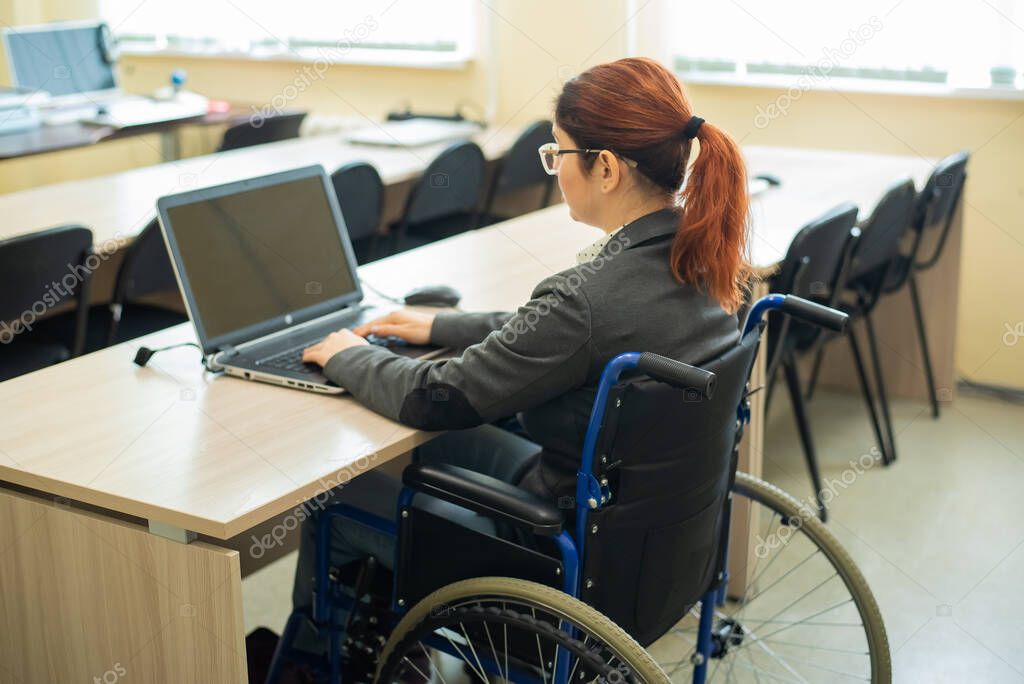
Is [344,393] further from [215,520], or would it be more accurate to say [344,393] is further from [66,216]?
[66,216]

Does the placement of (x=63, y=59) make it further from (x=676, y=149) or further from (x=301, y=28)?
(x=676, y=149)

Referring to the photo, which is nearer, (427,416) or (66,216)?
(427,416)

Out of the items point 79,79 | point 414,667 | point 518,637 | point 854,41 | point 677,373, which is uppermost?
point 854,41

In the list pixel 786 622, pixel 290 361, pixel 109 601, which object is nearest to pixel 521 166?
pixel 786 622

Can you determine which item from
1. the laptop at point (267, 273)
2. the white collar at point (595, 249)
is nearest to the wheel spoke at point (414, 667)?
the laptop at point (267, 273)

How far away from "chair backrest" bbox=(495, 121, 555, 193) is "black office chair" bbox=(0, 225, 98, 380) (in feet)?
5.46

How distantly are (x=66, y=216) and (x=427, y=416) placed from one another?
75.6 inches

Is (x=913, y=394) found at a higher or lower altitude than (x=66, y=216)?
lower

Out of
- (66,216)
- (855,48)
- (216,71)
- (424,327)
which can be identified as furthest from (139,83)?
(424,327)

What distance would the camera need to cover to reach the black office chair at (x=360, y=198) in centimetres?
337

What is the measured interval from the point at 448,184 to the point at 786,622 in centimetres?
187

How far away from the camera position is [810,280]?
2.83 metres

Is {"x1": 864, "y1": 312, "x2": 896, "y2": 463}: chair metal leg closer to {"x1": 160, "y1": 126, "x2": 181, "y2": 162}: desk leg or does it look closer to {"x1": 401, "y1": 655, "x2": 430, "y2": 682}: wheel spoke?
{"x1": 401, "y1": 655, "x2": 430, "y2": 682}: wheel spoke

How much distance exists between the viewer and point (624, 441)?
156 cm
